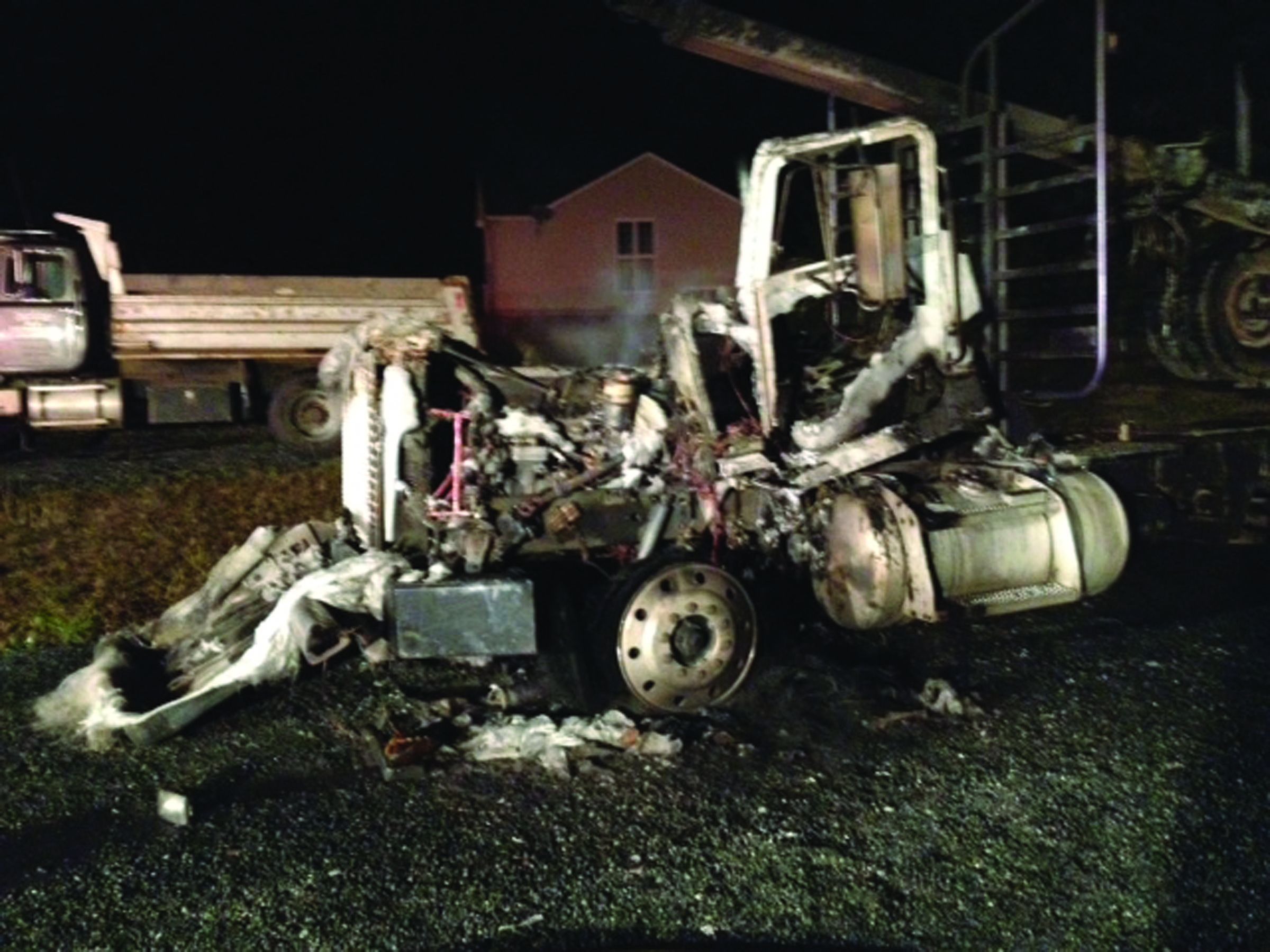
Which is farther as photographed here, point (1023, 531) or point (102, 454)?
point (102, 454)

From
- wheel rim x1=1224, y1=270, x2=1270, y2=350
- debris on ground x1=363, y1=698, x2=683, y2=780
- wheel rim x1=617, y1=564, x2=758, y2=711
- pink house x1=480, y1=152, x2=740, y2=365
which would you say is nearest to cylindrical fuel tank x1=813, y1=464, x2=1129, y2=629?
wheel rim x1=617, y1=564, x2=758, y2=711

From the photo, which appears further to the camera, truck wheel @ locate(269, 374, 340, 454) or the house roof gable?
the house roof gable

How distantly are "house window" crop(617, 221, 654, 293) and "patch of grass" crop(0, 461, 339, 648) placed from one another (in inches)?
771

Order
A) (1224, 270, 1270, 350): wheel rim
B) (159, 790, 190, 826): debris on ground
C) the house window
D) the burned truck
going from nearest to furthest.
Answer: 1. (159, 790, 190, 826): debris on ground
2. the burned truck
3. (1224, 270, 1270, 350): wheel rim
4. the house window

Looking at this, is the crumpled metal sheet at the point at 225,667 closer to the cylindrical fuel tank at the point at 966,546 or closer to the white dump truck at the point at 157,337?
the cylindrical fuel tank at the point at 966,546

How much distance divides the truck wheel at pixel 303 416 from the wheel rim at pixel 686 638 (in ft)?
26.8

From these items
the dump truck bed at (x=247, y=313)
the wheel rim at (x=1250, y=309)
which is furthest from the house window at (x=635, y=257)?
the wheel rim at (x=1250, y=309)

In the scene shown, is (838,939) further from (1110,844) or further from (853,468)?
(853,468)

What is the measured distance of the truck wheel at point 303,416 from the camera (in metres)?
12.9

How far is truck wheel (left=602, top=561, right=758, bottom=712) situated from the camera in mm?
5262

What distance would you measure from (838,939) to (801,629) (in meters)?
2.85

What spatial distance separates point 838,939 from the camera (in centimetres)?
359

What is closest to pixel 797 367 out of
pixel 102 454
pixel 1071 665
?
pixel 1071 665

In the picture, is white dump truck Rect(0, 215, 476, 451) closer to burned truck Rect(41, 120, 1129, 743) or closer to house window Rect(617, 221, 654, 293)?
burned truck Rect(41, 120, 1129, 743)
